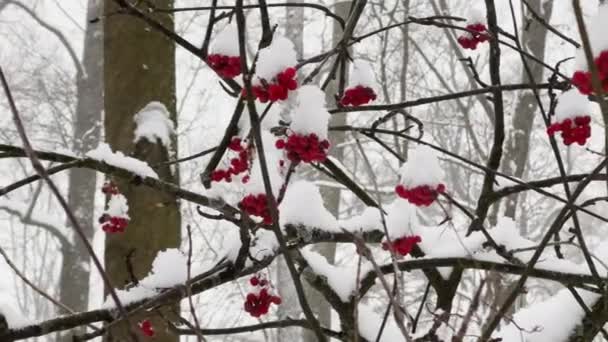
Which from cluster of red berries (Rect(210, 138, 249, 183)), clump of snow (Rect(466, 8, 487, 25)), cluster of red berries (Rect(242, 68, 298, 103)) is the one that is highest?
clump of snow (Rect(466, 8, 487, 25))

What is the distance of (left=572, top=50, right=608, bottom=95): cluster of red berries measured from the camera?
42.3 inches

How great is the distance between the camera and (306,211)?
1923 mm

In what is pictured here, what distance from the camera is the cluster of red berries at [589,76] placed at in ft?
3.52

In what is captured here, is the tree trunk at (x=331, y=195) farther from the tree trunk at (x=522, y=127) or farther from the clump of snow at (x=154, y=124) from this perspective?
the clump of snow at (x=154, y=124)

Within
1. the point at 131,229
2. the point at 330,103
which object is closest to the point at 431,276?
the point at 131,229

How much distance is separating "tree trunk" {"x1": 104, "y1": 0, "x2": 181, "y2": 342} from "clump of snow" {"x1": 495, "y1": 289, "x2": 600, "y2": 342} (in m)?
1.46

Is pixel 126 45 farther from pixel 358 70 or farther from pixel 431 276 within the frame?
pixel 431 276

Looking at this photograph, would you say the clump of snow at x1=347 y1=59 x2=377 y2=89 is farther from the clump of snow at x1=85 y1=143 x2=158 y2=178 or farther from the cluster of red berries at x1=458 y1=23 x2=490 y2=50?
the clump of snow at x1=85 y1=143 x2=158 y2=178

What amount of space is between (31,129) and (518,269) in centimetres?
1079

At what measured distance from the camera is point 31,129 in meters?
11.1

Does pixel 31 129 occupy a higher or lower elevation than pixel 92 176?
higher

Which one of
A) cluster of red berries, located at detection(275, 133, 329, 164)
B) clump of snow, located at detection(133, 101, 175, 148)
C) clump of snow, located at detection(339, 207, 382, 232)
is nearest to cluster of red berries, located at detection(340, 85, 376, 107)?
clump of snow, located at detection(339, 207, 382, 232)

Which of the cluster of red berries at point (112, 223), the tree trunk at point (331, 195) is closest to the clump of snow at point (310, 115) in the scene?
the cluster of red berries at point (112, 223)

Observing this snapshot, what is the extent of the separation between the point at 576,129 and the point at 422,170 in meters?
0.41
